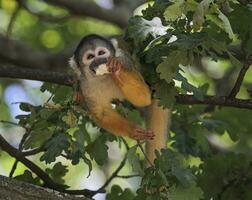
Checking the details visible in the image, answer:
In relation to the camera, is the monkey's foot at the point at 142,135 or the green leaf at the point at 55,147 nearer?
the green leaf at the point at 55,147

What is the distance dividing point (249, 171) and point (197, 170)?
27 cm

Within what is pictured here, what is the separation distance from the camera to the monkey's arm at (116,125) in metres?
3.49

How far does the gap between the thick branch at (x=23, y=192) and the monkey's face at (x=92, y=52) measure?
0.93 meters

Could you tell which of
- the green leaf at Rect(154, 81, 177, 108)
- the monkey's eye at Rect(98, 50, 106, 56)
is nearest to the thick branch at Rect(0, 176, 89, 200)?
the green leaf at Rect(154, 81, 177, 108)

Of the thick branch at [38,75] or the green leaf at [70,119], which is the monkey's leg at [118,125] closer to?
the thick branch at [38,75]

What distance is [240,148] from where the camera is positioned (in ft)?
19.8

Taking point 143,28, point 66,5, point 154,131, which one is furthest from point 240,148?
point 143,28

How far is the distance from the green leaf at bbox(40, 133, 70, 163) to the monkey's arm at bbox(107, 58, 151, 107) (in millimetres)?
533

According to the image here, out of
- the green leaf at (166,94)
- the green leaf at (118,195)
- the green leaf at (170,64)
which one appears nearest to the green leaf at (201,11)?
the green leaf at (170,64)

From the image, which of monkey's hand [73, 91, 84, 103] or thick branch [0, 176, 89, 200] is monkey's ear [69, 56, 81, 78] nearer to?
monkey's hand [73, 91, 84, 103]

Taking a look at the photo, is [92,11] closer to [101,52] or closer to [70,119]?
[101,52]

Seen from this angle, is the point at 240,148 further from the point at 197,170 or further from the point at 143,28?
the point at 143,28

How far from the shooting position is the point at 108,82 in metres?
3.57

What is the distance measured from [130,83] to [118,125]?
253 millimetres
